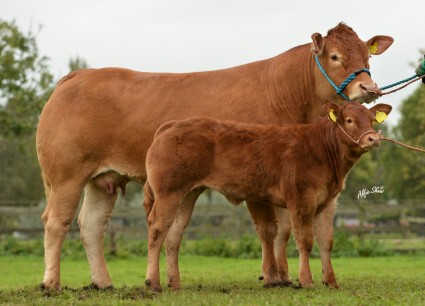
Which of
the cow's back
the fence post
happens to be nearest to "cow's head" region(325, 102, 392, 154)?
the cow's back

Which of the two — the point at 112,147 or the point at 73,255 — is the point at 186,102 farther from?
the point at 73,255

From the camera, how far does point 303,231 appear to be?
961 centimetres

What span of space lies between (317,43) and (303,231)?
7.89 ft

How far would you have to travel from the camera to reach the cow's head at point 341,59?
33.5 feet

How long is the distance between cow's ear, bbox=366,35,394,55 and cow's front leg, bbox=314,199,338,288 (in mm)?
2071

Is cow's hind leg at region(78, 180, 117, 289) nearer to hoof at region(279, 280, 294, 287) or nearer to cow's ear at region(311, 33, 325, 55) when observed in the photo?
hoof at region(279, 280, 294, 287)

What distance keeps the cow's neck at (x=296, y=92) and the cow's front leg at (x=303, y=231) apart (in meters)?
1.58

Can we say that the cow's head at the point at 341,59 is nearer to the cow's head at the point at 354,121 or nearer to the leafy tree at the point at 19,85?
the cow's head at the point at 354,121

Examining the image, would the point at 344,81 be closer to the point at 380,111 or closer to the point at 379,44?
the point at 380,111

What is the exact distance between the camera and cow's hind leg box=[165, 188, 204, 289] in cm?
1038

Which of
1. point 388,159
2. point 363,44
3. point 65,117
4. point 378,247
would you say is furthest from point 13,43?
point 388,159

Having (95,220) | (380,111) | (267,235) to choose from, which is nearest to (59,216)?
(95,220)

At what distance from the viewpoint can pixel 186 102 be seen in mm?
11125

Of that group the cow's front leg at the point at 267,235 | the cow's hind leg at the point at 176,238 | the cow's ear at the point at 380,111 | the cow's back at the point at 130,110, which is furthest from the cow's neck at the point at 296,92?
the cow's hind leg at the point at 176,238
